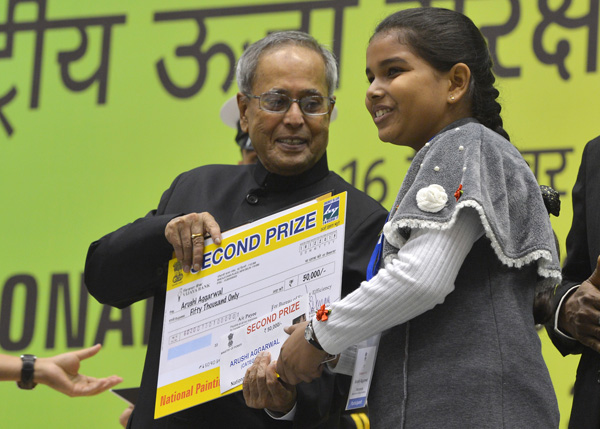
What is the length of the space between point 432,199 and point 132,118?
2512 mm

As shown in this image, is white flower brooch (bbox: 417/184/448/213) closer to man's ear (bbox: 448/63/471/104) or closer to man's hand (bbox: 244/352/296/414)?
man's ear (bbox: 448/63/471/104)

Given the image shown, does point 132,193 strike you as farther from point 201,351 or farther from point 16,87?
point 201,351

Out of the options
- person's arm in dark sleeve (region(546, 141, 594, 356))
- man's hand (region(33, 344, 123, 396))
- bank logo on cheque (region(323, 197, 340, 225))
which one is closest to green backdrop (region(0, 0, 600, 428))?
man's hand (region(33, 344, 123, 396))

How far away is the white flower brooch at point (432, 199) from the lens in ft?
6.25

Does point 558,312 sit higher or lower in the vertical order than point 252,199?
lower

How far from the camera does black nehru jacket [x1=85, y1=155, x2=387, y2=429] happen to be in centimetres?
241

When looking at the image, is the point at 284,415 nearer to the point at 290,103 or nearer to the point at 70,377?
the point at 290,103

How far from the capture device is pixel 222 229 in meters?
2.59

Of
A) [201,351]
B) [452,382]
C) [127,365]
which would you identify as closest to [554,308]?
[452,382]

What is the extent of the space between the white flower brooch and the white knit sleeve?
40 millimetres

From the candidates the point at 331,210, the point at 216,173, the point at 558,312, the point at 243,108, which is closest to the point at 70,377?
the point at 216,173

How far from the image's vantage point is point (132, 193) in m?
4.14

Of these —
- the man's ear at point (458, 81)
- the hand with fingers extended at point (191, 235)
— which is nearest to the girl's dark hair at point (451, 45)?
the man's ear at point (458, 81)

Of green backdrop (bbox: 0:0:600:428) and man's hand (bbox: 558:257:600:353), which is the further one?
green backdrop (bbox: 0:0:600:428)
